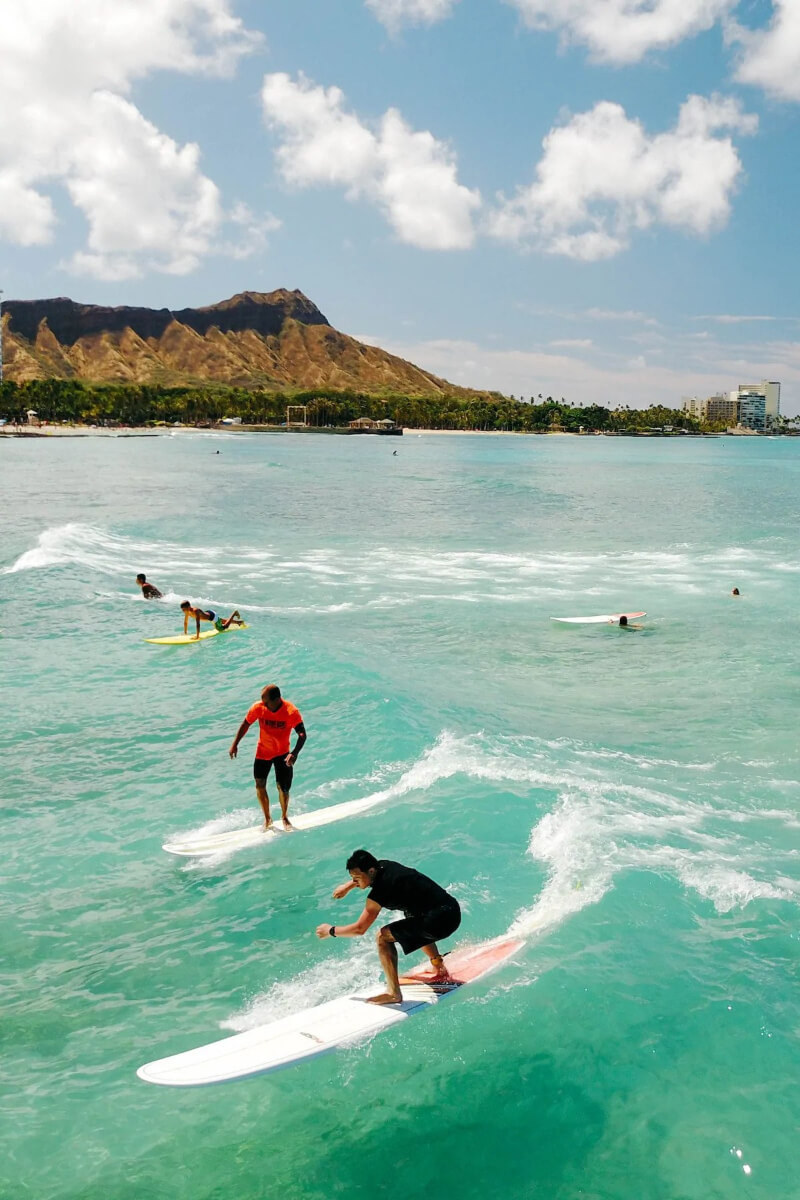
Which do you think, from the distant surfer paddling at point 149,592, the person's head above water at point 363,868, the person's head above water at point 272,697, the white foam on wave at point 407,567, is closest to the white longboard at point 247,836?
the person's head above water at point 272,697

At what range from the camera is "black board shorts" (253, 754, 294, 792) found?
12430mm

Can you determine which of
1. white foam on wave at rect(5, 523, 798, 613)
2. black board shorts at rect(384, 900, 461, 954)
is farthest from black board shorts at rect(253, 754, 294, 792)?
white foam on wave at rect(5, 523, 798, 613)

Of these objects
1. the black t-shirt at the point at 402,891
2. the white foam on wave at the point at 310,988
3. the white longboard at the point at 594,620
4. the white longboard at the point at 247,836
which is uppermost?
the black t-shirt at the point at 402,891

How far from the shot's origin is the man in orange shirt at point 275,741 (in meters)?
12.0

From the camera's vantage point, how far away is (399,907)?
8367mm

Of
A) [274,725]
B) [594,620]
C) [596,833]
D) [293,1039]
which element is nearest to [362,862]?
[293,1039]

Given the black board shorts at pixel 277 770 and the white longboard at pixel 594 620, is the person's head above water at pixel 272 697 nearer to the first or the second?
the black board shorts at pixel 277 770

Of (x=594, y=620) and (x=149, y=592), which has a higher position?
(x=149, y=592)

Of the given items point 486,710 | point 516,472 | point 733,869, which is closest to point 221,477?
point 516,472

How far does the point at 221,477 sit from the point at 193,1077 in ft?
306

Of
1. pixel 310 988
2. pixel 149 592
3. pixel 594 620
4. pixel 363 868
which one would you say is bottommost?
pixel 310 988

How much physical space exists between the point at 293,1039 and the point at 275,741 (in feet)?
15.9

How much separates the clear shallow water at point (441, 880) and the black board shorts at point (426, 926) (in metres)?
1.18

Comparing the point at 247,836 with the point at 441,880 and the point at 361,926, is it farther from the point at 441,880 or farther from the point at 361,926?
the point at 361,926
